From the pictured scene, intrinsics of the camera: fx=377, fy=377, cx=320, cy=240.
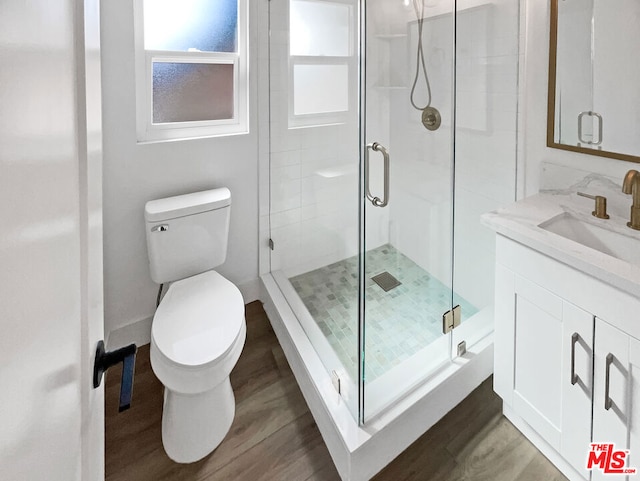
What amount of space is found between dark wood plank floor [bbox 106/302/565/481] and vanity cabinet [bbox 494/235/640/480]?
15cm

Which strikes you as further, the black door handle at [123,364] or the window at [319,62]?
the window at [319,62]

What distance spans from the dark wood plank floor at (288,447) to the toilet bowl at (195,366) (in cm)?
7

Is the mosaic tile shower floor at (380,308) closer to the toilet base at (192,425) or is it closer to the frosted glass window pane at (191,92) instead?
the toilet base at (192,425)

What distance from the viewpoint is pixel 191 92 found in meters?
2.11

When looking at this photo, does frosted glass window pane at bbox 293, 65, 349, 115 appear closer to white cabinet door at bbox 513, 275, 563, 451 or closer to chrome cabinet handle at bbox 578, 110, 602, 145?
chrome cabinet handle at bbox 578, 110, 602, 145

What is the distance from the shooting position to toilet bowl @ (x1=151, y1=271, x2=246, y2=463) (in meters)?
1.40

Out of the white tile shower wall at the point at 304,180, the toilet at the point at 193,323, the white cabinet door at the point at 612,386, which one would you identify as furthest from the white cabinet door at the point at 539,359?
the toilet at the point at 193,323

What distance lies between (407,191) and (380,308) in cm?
73

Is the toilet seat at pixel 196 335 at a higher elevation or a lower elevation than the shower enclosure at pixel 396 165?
lower

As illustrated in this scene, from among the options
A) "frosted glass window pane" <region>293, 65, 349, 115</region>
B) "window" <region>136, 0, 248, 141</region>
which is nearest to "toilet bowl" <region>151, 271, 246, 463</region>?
"window" <region>136, 0, 248, 141</region>

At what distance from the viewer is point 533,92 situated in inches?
68.4

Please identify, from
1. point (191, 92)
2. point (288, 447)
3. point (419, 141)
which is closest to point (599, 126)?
point (419, 141)

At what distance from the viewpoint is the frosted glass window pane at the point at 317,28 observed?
6.71 ft

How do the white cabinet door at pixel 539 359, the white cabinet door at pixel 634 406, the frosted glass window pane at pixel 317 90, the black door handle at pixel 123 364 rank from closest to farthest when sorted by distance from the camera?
the black door handle at pixel 123 364, the white cabinet door at pixel 634 406, the white cabinet door at pixel 539 359, the frosted glass window pane at pixel 317 90
